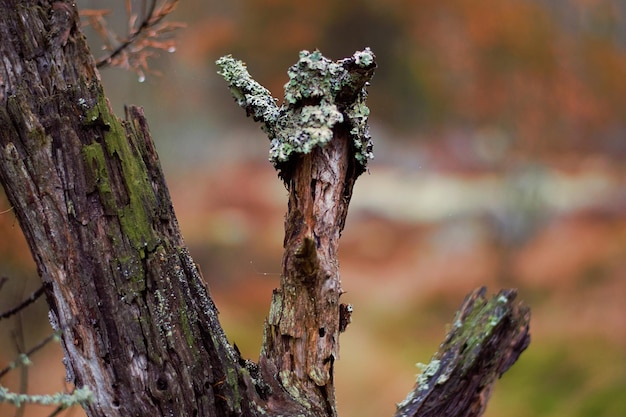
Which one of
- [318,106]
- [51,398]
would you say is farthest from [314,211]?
[51,398]

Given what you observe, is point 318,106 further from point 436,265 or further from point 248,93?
point 436,265

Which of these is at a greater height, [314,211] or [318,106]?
[318,106]

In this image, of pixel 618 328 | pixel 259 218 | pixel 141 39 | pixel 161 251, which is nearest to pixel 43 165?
pixel 161 251

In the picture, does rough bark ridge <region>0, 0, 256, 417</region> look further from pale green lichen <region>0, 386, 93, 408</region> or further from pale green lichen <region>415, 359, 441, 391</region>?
pale green lichen <region>415, 359, 441, 391</region>

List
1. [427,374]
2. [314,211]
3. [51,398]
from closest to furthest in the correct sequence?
[51,398], [314,211], [427,374]

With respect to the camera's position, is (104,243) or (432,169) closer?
(104,243)

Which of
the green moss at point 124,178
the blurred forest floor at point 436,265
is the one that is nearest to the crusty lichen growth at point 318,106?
the green moss at point 124,178

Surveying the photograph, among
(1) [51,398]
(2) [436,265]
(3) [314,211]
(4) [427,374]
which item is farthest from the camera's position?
(2) [436,265]
